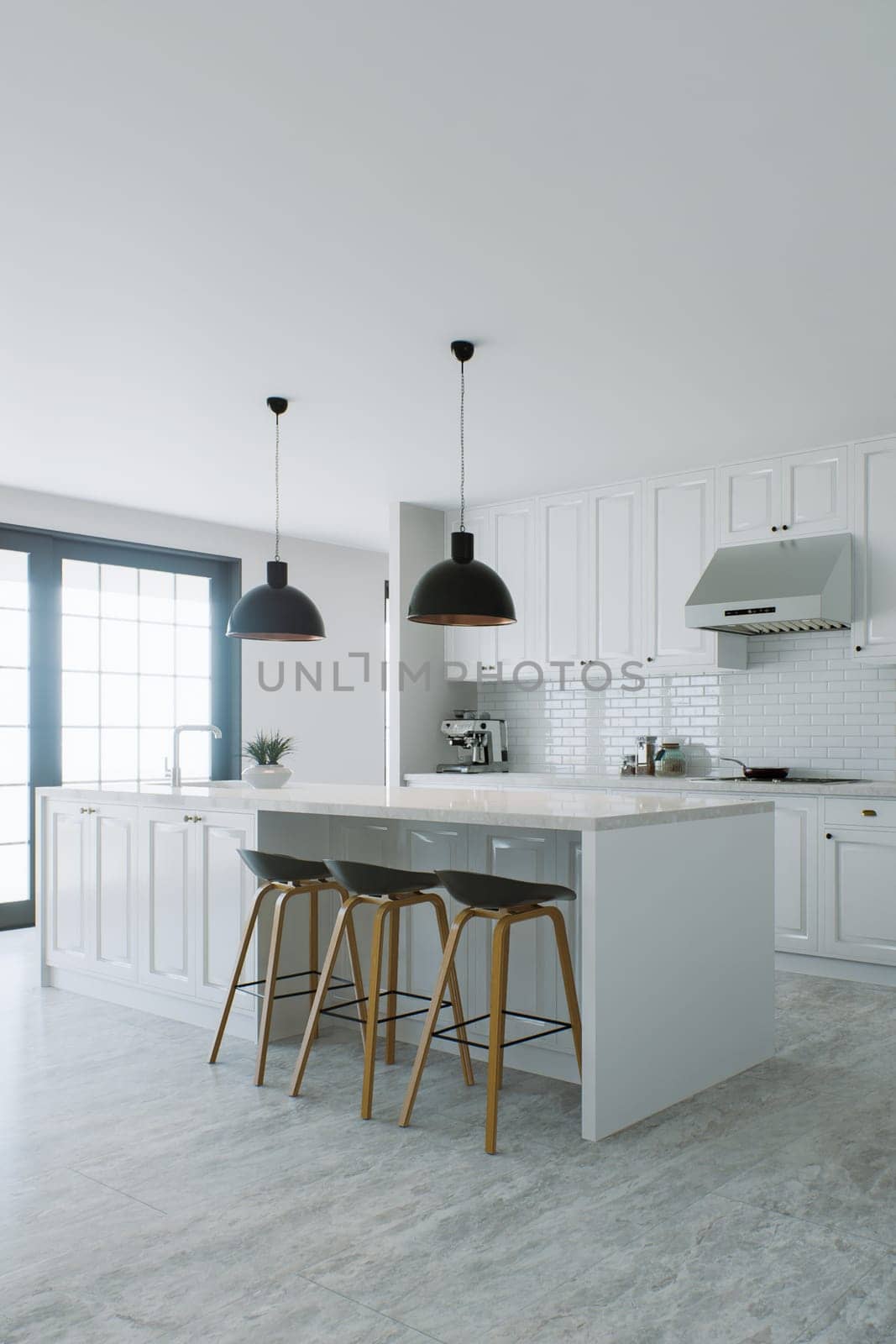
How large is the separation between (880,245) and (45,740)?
17.3 ft

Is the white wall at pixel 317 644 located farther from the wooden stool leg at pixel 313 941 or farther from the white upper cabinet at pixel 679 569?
the wooden stool leg at pixel 313 941

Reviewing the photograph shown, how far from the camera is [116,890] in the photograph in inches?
178

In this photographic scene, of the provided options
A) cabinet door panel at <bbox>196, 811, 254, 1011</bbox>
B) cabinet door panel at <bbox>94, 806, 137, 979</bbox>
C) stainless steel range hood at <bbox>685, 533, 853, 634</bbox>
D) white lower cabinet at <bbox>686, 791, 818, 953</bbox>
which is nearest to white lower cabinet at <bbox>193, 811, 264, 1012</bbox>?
cabinet door panel at <bbox>196, 811, 254, 1011</bbox>

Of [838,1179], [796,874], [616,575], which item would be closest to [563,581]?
[616,575]

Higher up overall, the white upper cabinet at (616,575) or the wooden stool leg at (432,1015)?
the white upper cabinet at (616,575)

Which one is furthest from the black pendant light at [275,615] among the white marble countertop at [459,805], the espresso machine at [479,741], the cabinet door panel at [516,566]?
the espresso machine at [479,741]

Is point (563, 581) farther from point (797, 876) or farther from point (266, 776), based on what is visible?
point (266, 776)

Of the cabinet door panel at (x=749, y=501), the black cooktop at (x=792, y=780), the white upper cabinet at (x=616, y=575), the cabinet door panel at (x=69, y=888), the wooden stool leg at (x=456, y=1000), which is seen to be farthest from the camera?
the white upper cabinet at (x=616, y=575)

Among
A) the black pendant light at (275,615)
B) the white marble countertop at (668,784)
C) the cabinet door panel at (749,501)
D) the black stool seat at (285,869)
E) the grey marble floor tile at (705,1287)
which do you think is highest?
the cabinet door panel at (749,501)

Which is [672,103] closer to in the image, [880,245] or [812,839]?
[880,245]

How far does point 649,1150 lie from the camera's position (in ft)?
9.37

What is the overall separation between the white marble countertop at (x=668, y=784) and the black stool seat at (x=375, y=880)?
94.4 inches

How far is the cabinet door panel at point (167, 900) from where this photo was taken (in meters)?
4.15

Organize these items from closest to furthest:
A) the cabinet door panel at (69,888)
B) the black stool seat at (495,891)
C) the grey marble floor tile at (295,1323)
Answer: the grey marble floor tile at (295,1323) → the black stool seat at (495,891) → the cabinet door panel at (69,888)
